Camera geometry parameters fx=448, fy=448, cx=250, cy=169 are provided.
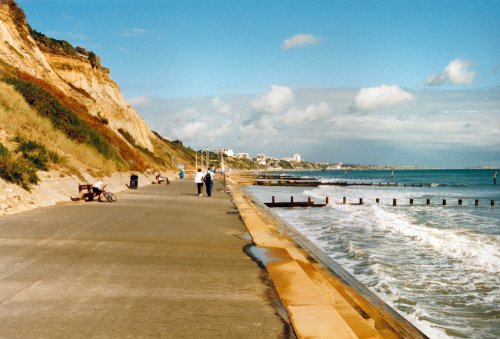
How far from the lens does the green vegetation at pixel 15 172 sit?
14406 mm

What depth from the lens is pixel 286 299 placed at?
5.36m

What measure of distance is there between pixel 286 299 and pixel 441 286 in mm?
4743

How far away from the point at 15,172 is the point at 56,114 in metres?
14.9

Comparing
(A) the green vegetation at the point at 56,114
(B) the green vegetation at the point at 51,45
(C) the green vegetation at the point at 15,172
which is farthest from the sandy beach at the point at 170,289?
(B) the green vegetation at the point at 51,45

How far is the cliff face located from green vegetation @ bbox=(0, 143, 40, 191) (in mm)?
21635

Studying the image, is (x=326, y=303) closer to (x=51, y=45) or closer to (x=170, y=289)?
(x=170, y=289)

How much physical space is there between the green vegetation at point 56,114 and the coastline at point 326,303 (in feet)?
74.9

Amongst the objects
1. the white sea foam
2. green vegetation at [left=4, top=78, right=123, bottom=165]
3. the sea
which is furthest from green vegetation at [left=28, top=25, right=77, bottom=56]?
the white sea foam

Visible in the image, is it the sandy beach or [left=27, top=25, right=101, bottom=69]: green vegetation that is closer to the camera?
the sandy beach

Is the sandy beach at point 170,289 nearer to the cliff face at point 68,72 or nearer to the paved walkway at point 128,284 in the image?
the paved walkway at point 128,284

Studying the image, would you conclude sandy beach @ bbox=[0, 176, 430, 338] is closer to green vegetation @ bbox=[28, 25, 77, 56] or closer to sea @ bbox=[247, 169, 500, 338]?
sea @ bbox=[247, 169, 500, 338]

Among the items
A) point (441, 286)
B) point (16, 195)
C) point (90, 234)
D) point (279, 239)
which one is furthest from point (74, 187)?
point (441, 286)

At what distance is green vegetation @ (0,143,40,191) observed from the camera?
14.4 metres

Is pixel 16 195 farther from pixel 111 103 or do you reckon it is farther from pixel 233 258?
pixel 111 103
